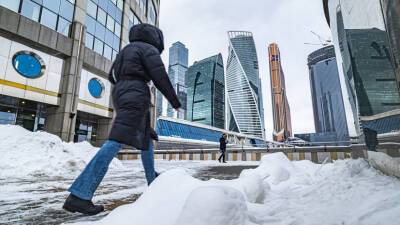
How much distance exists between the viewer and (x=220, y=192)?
131cm

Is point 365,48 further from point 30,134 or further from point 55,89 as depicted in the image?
point 55,89

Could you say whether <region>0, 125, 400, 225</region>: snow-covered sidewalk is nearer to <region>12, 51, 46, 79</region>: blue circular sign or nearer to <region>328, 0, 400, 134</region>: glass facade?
<region>328, 0, 400, 134</region>: glass facade

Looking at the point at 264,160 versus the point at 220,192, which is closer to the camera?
the point at 220,192

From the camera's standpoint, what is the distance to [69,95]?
15.3 meters

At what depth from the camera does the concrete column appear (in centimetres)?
1485

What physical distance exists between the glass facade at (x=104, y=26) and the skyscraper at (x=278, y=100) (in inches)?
6559

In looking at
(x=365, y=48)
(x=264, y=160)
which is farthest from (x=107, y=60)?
(x=365, y=48)

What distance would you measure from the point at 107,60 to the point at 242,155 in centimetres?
1342

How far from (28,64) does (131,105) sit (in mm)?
15456

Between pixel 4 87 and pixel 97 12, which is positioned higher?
pixel 97 12

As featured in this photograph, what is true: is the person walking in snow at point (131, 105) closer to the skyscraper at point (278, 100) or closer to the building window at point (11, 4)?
the building window at point (11, 4)

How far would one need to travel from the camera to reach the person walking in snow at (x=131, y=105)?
1.80 m

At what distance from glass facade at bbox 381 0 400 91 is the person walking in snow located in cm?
179

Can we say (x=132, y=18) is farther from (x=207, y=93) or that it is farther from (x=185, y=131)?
(x=207, y=93)
